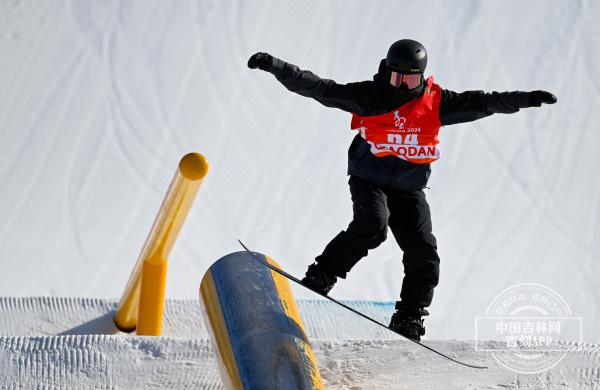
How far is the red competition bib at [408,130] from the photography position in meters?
4.21

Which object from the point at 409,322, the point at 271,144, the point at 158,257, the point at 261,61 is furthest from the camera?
the point at 271,144

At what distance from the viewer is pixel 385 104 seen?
4.23m

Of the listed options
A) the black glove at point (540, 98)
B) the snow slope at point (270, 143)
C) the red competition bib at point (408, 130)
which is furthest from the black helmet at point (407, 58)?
the snow slope at point (270, 143)

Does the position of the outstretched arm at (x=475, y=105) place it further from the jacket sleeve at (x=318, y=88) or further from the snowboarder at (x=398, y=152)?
the jacket sleeve at (x=318, y=88)

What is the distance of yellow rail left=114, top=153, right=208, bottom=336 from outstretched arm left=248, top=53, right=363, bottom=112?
1.57 ft

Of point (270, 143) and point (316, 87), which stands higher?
point (316, 87)

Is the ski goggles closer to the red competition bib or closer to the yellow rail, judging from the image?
the red competition bib

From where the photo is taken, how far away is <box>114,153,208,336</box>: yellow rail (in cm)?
432

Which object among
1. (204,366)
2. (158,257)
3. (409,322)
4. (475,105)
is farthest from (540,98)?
(158,257)

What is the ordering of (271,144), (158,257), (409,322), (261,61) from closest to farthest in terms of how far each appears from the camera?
1. (261,61)
2. (409,322)
3. (158,257)
4. (271,144)

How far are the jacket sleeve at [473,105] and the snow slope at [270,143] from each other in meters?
2.69

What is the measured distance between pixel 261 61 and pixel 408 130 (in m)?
0.65

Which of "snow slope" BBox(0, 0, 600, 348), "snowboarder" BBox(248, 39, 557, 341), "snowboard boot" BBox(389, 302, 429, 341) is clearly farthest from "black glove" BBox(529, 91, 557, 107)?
"snow slope" BBox(0, 0, 600, 348)

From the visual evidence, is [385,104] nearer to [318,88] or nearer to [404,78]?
[404,78]
